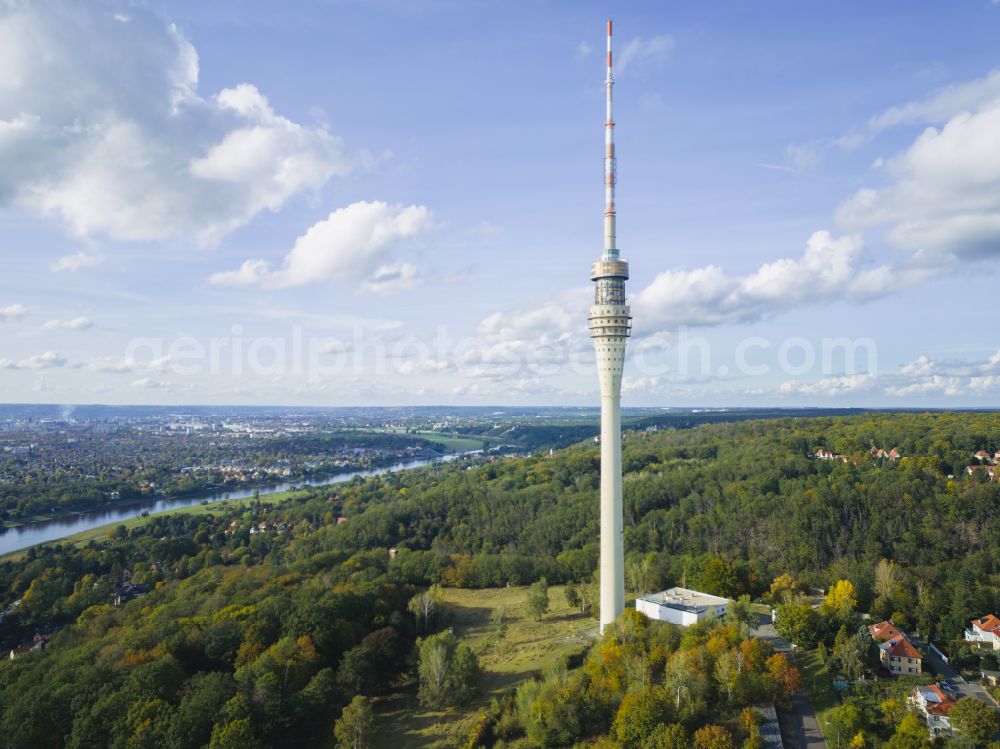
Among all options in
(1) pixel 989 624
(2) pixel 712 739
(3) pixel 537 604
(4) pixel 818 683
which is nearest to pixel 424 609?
(3) pixel 537 604

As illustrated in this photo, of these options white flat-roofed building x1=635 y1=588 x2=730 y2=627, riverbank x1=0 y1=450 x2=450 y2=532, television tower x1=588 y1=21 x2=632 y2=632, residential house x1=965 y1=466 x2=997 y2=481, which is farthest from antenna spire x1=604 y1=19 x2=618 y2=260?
riverbank x1=0 y1=450 x2=450 y2=532

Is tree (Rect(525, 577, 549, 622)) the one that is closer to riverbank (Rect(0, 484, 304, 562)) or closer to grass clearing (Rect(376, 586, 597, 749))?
grass clearing (Rect(376, 586, 597, 749))

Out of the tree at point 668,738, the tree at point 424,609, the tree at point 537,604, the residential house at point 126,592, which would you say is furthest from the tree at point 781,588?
the residential house at point 126,592

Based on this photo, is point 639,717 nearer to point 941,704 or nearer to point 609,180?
point 941,704

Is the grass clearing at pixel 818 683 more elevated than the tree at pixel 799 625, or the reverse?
the tree at pixel 799 625

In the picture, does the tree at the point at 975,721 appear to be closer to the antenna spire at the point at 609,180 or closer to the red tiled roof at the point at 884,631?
the red tiled roof at the point at 884,631

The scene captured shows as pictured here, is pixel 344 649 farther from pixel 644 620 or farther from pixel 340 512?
pixel 340 512
